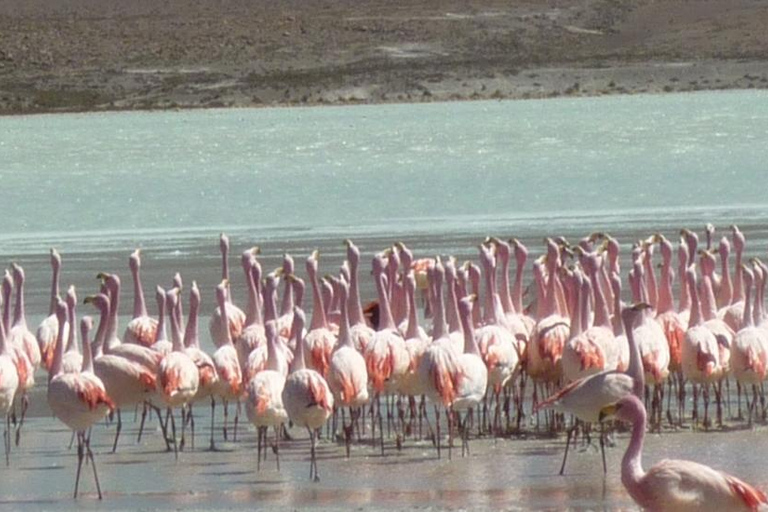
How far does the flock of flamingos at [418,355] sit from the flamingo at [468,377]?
0.04 ft

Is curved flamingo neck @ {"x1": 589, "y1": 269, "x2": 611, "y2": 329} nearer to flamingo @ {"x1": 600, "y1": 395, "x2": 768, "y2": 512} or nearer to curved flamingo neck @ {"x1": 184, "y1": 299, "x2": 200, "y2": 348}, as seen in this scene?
curved flamingo neck @ {"x1": 184, "y1": 299, "x2": 200, "y2": 348}

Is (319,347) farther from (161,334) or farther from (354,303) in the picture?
(161,334)

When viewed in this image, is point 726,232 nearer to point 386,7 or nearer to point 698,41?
point 698,41

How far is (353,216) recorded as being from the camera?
25.4m

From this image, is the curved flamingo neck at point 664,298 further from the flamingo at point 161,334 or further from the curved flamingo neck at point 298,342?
the flamingo at point 161,334

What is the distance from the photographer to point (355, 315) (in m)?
12.1

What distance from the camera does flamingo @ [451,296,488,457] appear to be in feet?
34.5

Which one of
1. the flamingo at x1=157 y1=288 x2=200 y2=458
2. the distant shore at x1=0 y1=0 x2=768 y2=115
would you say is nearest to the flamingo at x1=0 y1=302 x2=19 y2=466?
the flamingo at x1=157 y1=288 x2=200 y2=458

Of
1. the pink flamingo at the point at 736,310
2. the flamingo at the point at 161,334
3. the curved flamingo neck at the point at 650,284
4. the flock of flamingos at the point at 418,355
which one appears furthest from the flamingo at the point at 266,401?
the pink flamingo at the point at 736,310

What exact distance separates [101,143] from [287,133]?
5.07 metres

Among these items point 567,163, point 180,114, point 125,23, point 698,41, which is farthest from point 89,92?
point 567,163

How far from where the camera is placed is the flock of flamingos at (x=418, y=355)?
10.4 meters

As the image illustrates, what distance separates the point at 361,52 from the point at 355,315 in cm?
7088

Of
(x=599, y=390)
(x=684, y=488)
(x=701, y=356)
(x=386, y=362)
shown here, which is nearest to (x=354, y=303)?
(x=386, y=362)
